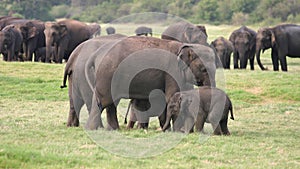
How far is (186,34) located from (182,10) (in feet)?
139

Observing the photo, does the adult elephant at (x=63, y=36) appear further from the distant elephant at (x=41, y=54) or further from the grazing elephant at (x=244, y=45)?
the grazing elephant at (x=244, y=45)

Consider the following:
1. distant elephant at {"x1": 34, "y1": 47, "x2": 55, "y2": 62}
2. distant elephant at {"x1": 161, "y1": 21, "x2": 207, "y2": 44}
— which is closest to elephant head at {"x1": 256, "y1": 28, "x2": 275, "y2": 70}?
distant elephant at {"x1": 161, "y1": 21, "x2": 207, "y2": 44}

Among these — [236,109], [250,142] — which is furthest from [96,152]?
[236,109]

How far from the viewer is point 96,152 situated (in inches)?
396

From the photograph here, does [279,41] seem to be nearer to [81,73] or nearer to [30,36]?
[30,36]

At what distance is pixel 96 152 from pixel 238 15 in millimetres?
53798

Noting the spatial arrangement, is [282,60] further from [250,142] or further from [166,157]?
[166,157]

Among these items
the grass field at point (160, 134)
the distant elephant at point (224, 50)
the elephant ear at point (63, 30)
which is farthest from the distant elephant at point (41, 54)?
the grass field at point (160, 134)

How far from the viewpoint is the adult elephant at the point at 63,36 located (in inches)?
1064

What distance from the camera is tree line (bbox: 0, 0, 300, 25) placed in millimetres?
61156

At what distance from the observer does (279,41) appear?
1069 inches

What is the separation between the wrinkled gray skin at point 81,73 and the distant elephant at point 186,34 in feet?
38.9

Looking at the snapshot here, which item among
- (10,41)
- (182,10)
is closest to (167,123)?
(10,41)

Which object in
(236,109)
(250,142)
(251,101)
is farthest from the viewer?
(251,101)
